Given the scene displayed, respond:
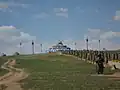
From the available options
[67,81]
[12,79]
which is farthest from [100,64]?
[12,79]

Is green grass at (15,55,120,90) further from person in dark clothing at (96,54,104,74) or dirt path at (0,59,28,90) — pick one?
person in dark clothing at (96,54,104,74)

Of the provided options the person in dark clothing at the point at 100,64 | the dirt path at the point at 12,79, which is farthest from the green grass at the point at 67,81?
the person in dark clothing at the point at 100,64

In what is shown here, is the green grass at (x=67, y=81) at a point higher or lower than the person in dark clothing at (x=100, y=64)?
lower

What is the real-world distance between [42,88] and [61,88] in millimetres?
2009

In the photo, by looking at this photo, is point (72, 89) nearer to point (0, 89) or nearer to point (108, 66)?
point (0, 89)

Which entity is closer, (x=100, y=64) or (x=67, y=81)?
(x=67, y=81)

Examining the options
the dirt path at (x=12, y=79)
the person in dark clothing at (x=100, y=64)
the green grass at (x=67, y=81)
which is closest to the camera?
the green grass at (x=67, y=81)

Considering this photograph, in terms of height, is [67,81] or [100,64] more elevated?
[100,64]

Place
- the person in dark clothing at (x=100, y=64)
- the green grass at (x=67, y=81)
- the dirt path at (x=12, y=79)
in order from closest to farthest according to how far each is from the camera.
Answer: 1. the green grass at (x=67, y=81)
2. the dirt path at (x=12, y=79)
3. the person in dark clothing at (x=100, y=64)

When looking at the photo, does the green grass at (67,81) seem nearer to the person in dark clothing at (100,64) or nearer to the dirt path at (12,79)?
the dirt path at (12,79)

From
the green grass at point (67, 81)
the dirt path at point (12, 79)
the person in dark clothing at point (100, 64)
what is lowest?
the dirt path at point (12, 79)

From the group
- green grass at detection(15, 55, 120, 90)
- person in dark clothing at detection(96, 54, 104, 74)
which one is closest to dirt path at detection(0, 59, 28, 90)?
green grass at detection(15, 55, 120, 90)

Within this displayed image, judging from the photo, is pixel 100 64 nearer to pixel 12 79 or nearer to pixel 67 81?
pixel 67 81

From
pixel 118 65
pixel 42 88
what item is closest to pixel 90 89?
pixel 42 88
